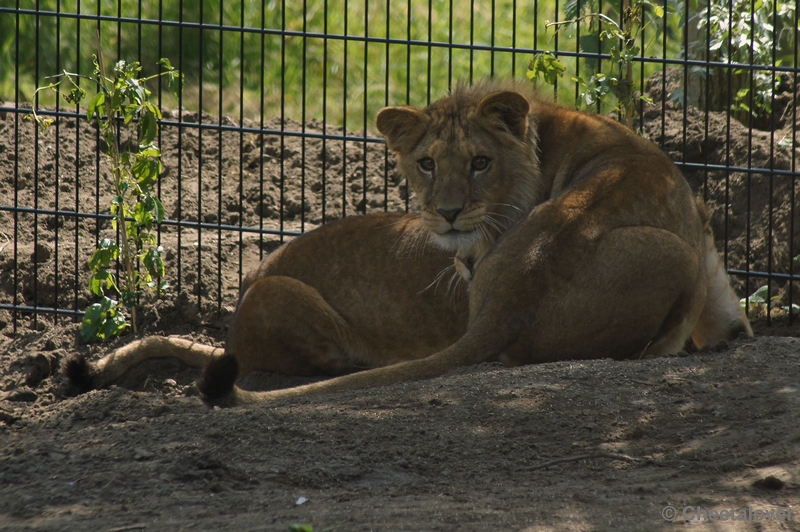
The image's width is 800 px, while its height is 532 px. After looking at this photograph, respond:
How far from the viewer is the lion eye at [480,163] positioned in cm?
536

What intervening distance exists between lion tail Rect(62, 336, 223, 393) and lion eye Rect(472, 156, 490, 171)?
1.72 meters

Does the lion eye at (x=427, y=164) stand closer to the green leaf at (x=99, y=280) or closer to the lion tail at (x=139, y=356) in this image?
the lion tail at (x=139, y=356)

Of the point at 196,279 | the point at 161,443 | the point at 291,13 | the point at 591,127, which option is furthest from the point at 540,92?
the point at 291,13

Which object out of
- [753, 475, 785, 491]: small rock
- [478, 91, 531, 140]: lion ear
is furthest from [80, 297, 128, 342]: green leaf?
[753, 475, 785, 491]: small rock

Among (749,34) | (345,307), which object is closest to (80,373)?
(345,307)

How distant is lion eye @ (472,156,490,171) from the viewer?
5.36m

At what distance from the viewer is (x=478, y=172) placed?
536 cm

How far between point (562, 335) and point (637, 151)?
1220 mm

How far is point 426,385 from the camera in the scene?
431 centimetres

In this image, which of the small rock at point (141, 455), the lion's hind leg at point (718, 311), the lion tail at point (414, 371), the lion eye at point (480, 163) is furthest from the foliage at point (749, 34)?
the small rock at point (141, 455)

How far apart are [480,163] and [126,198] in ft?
7.56

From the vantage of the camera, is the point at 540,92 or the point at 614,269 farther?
the point at 540,92

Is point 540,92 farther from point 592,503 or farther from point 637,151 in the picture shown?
point 592,503

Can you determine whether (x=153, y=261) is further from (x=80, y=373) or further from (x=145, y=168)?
(x=80, y=373)
